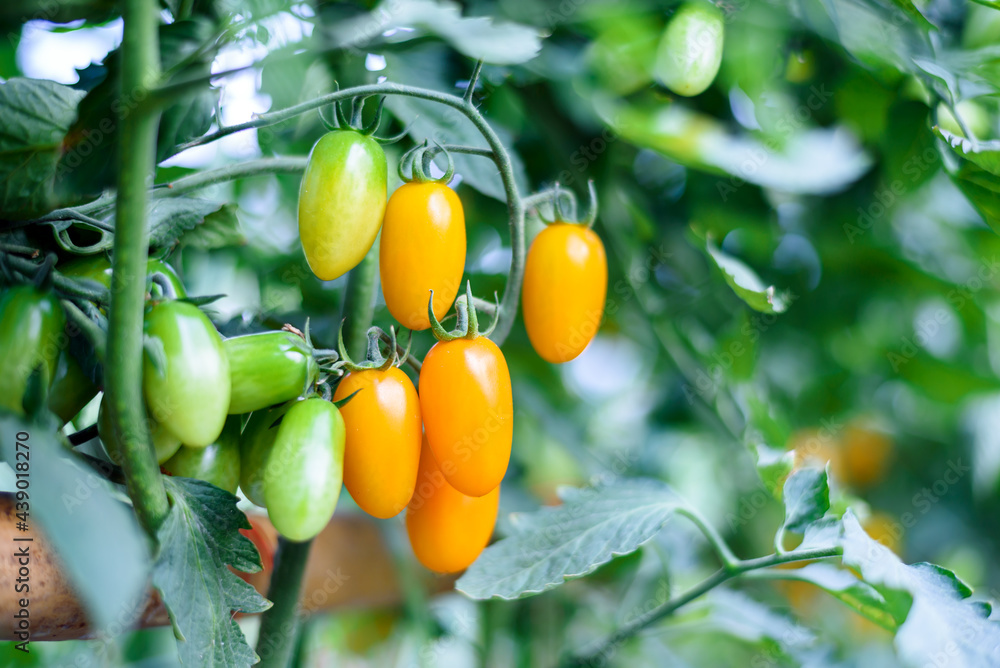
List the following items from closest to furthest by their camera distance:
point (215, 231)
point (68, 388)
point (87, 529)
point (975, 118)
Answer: point (87, 529)
point (68, 388)
point (215, 231)
point (975, 118)

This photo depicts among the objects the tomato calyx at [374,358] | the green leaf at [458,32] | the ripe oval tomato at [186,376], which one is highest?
the green leaf at [458,32]

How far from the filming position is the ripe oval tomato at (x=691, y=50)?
0.50 metres

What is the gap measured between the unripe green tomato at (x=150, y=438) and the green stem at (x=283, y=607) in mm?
140

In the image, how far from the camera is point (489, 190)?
45 centimetres

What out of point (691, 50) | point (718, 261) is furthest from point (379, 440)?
point (691, 50)

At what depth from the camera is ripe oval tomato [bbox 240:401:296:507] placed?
0.36 metres

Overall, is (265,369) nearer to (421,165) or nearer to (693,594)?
(421,165)

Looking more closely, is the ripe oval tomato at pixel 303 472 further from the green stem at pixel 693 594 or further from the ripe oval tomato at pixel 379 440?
the green stem at pixel 693 594

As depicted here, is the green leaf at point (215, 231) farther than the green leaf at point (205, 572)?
Yes

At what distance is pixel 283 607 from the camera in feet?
1.44

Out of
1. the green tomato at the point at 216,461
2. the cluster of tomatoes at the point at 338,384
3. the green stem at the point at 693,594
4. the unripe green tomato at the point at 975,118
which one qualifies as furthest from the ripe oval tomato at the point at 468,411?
the unripe green tomato at the point at 975,118

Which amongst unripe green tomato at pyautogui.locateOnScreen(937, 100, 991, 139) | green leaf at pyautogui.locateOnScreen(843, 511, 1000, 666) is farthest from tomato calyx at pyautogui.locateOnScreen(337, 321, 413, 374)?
unripe green tomato at pyautogui.locateOnScreen(937, 100, 991, 139)

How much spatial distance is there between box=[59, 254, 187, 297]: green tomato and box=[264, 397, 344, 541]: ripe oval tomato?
0.30 feet

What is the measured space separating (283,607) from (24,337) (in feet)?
0.78
